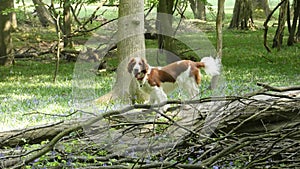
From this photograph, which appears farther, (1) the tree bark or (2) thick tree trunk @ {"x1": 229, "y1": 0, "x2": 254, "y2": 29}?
(1) the tree bark

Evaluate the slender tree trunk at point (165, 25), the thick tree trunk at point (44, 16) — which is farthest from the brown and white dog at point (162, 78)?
the thick tree trunk at point (44, 16)

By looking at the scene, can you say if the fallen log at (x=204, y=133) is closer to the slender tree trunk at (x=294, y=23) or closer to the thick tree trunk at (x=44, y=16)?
the slender tree trunk at (x=294, y=23)

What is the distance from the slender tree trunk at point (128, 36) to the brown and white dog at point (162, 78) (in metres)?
1.24

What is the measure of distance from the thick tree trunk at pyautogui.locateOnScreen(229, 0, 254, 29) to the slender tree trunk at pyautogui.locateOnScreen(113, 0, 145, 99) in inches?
818

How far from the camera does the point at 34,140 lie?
6297mm

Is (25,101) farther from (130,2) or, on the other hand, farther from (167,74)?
(167,74)

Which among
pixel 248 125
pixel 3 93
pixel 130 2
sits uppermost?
pixel 130 2

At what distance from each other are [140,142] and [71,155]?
42.0 inches

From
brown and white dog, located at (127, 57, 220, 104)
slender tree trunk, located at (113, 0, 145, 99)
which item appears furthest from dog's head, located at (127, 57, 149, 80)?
slender tree trunk, located at (113, 0, 145, 99)

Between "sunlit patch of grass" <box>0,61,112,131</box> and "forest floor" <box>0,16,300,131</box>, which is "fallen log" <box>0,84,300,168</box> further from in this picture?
"sunlit patch of grass" <box>0,61,112,131</box>

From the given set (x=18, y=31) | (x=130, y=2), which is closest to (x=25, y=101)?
(x=130, y=2)

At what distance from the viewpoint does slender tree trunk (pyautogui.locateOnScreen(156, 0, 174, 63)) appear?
15047mm

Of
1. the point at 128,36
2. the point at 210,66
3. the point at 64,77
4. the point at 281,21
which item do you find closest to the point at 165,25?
the point at 64,77

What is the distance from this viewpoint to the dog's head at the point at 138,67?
761 cm
